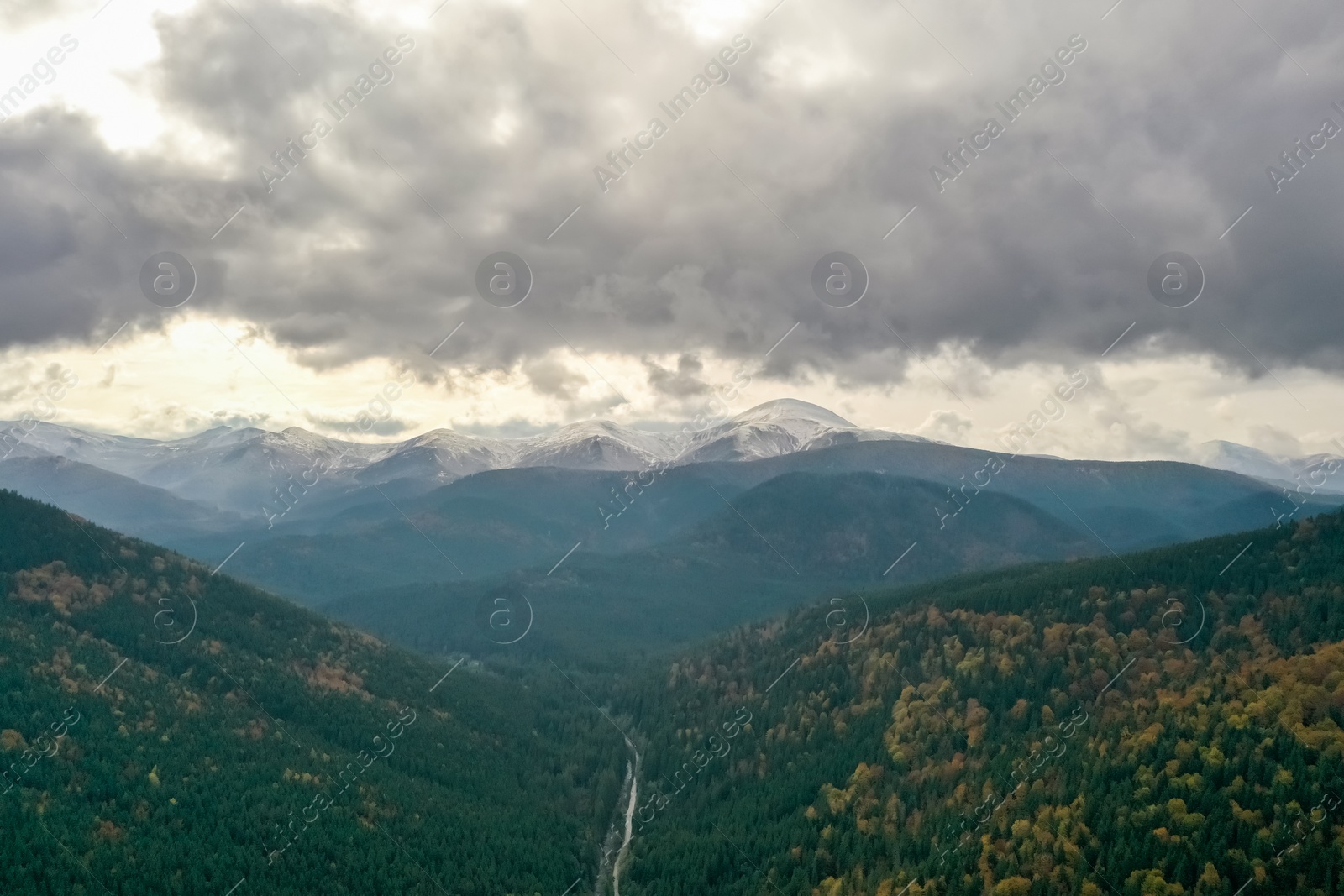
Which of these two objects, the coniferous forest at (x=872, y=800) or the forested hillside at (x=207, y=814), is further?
the forested hillside at (x=207, y=814)

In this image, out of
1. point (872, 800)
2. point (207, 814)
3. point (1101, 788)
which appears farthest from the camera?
point (872, 800)

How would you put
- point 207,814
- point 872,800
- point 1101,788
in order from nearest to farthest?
point 1101,788 → point 207,814 → point 872,800

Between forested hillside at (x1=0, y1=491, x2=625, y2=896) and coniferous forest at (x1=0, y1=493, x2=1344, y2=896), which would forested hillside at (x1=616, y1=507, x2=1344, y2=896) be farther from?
forested hillside at (x1=0, y1=491, x2=625, y2=896)

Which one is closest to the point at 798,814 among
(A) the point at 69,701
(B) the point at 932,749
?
(B) the point at 932,749

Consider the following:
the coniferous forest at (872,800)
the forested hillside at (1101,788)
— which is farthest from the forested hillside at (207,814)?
the forested hillside at (1101,788)

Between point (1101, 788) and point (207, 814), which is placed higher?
point (1101, 788)

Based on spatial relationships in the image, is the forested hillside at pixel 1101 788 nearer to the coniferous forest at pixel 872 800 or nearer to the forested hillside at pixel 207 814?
the coniferous forest at pixel 872 800

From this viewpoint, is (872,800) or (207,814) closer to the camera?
(207,814)

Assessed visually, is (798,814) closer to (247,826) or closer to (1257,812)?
(1257,812)

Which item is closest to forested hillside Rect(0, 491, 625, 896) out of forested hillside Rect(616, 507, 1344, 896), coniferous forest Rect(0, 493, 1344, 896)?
coniferous forest Rect(0, 493, 1344, 896)

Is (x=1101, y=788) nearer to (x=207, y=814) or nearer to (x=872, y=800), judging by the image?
(x=872, y=800)

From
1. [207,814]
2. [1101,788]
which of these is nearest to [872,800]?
[1101,788]
